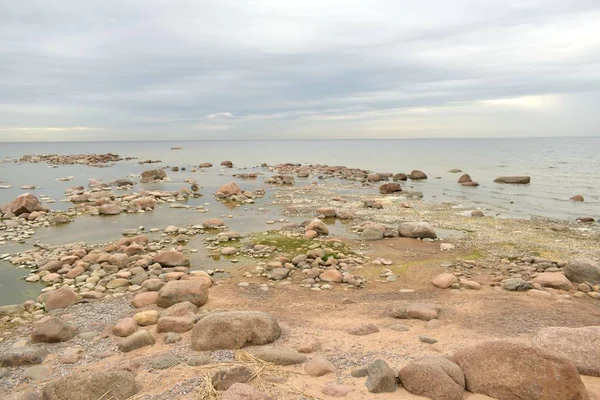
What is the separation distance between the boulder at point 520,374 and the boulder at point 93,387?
5.13 m

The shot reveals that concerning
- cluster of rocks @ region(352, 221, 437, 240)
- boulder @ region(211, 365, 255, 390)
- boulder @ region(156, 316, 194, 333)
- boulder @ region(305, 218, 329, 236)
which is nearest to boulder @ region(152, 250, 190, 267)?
boulder @ region(156, 316, 194, 333)

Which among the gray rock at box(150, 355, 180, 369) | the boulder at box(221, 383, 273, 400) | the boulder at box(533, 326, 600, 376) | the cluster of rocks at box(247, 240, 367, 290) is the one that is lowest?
the cluster of rocks at box(247, 240, 367, 290)

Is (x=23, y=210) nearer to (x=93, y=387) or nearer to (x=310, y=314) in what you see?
(x=310, y=314)

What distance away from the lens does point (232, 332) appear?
7617 millimetres

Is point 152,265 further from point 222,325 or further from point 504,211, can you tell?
point 504,211

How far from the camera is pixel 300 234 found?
1936cm

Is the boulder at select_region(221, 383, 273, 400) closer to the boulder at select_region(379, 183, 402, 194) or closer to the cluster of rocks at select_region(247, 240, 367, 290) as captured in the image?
the cluster of rocks at select_region(247, 240, 367, 290)

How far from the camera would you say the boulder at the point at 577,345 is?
661cm

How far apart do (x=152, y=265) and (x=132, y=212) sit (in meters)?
12.4

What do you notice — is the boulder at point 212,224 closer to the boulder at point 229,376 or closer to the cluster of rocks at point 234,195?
the cluster of rocks at point 234,195

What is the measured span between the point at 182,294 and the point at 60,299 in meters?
3.45

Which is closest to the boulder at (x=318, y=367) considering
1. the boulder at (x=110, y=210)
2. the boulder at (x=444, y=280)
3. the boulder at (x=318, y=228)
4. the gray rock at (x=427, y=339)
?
the gray rock at (x=427, y=339)

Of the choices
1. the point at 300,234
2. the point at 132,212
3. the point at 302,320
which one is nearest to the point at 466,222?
the point at 300,234

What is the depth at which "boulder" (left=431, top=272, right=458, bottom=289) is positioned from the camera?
12484 millimetres
